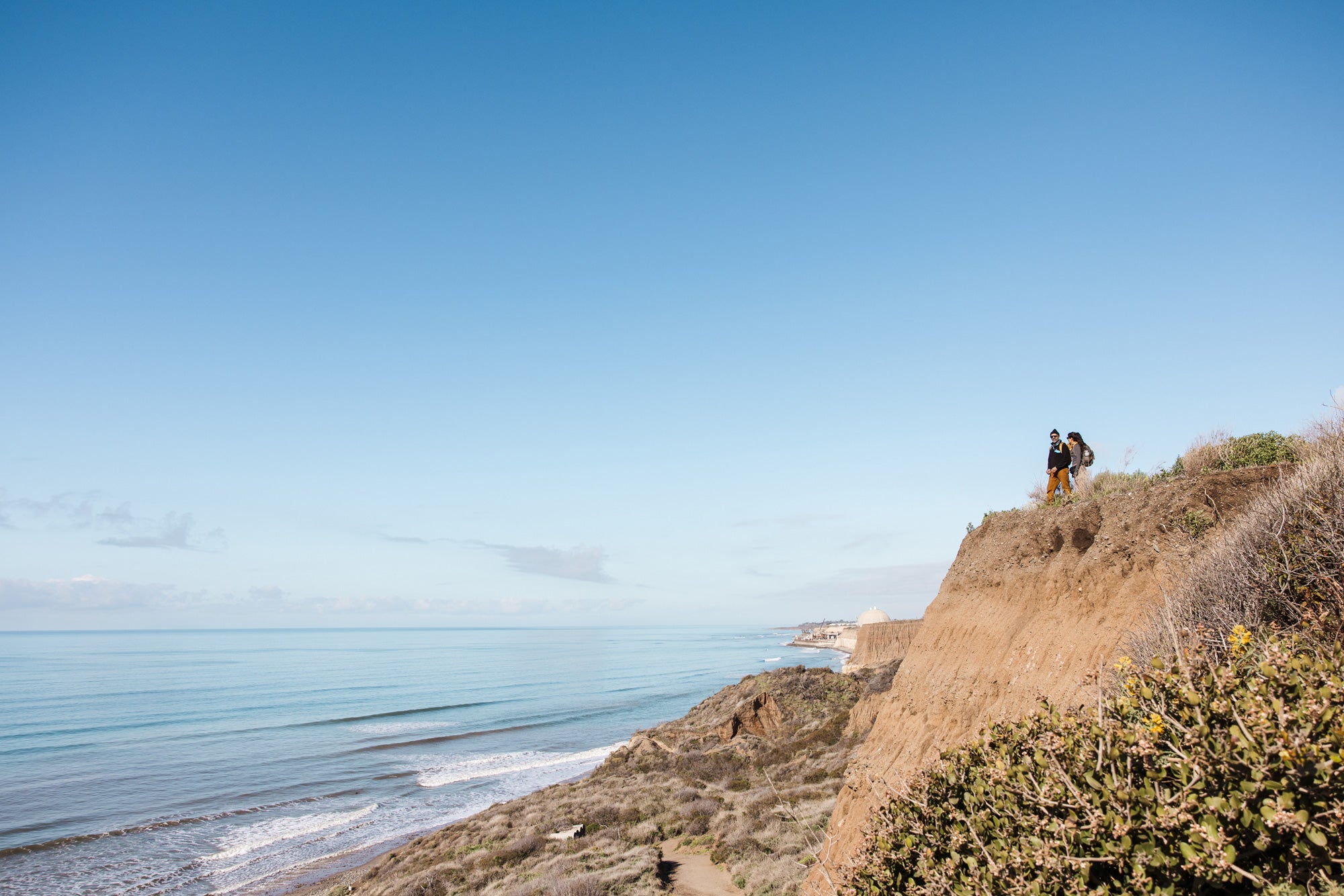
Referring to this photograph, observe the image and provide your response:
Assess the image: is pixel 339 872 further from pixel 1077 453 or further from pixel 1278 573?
pixel 1278 573

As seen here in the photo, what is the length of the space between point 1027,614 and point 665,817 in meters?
14.3

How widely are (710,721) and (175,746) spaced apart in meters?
30.2

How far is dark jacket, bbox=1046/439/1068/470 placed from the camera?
1251 cm

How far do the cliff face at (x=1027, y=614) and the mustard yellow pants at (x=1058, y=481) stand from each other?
76 cm

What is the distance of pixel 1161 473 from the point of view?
10.5 meters

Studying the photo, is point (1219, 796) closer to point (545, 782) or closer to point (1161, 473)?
point (1161, 473)

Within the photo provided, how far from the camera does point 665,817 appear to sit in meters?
20.5

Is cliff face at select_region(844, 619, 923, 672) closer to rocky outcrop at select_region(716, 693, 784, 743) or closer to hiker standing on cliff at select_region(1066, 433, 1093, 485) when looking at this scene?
rocky outcrop at select_region(716, 693, 784, 743)

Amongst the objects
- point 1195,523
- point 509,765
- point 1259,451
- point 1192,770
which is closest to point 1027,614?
point 1195,523

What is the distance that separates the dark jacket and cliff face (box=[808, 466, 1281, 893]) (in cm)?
121

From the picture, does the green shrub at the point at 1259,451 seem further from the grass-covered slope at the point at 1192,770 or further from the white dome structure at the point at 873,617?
the white dome structure at the point at 873,617

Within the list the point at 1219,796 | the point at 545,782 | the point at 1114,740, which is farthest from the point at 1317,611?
the point at 545,782

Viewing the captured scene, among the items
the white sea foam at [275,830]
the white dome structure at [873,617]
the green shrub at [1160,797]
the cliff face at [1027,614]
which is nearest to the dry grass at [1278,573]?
the green shrub at [1160,797]

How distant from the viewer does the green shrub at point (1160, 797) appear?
9.73ft
